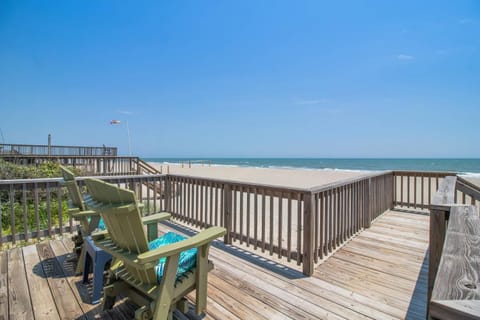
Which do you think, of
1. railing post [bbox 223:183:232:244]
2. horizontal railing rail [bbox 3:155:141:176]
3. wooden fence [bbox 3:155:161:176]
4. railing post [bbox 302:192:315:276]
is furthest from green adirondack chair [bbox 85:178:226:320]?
horizontal railing rail [bbox 3:155:141:176]

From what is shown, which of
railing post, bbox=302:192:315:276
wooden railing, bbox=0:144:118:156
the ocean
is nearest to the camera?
railing post, bbox=302:192:315:276

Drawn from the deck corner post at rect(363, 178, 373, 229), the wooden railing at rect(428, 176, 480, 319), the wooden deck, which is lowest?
the wooden deck

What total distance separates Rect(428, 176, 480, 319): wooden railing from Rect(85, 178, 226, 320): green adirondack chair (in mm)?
1158

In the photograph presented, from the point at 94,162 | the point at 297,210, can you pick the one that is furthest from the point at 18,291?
the point at 94,162

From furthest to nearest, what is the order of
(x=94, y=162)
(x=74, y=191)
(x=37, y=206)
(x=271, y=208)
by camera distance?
(x=94, y=162) → (x=37, y=206) → (x=271, y=208) → (x=74, y=191)

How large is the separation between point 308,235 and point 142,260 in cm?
179

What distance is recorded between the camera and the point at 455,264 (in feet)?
2.76

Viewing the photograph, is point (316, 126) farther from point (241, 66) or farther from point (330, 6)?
point (330, 6)

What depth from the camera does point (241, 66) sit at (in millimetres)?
12023

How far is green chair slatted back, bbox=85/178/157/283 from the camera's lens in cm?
124

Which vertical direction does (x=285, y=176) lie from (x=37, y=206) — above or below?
below

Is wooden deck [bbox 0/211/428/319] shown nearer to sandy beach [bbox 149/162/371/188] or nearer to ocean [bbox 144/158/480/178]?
sandy beach [bbox 149/162/371/188]

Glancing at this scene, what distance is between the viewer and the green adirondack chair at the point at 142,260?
125 centimetres

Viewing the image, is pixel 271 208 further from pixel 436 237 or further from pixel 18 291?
pixel 18 291
